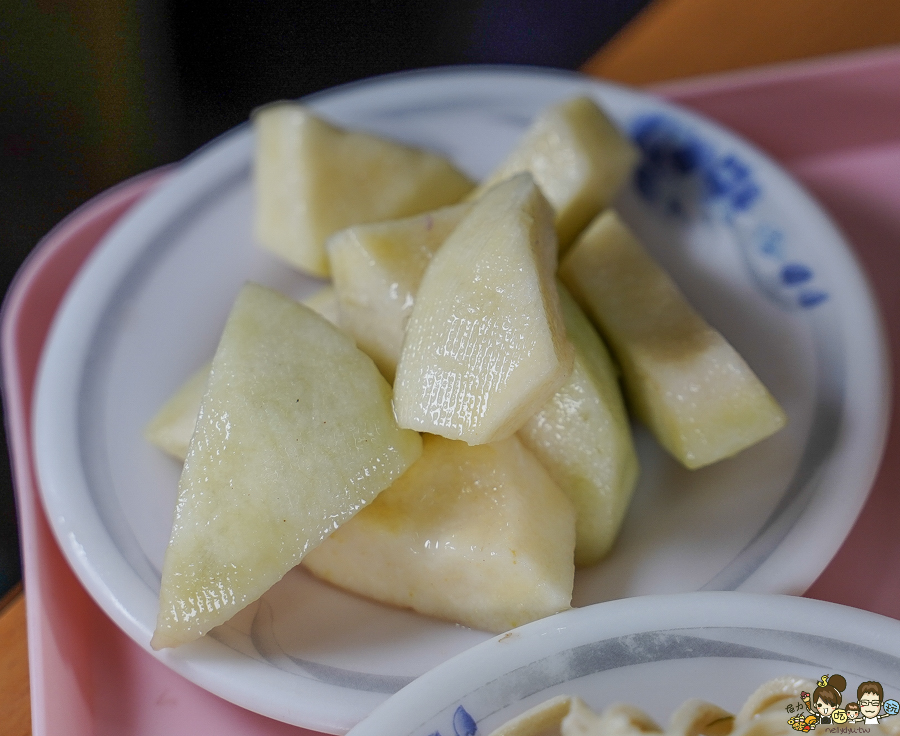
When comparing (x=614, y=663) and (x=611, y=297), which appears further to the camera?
(x=611, y=297)

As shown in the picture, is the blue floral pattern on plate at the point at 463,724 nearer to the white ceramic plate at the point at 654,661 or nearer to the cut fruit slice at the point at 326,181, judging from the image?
the white ceramic plate at the point at 654,661

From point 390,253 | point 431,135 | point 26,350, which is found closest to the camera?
point 390,253

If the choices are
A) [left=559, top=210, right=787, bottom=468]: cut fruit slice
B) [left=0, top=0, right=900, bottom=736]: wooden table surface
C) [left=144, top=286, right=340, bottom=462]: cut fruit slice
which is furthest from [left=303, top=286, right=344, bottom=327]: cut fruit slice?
[left=0, top=0, right=900, bottom=736]: wooden table surface

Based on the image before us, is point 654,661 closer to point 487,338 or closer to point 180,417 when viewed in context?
point 487,338

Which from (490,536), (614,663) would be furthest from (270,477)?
(614,663)

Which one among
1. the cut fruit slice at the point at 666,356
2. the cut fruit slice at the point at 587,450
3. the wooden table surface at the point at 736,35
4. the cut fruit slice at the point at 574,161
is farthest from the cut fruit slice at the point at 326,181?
the wooden table surface at the point at 736,35

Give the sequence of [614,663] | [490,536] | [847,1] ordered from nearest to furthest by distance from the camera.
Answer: [614,663] → [490,536] → [847,1]

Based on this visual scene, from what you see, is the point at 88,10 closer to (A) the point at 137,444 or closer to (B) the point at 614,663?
(A) the point at 137,444

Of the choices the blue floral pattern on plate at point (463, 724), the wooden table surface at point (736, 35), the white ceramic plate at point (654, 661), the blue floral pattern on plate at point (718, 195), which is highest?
the wooden table surface at point (736, 35)
